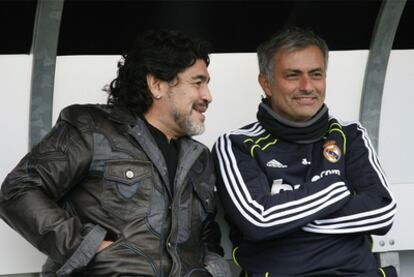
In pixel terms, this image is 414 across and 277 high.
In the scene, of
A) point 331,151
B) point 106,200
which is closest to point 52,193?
point 106,200

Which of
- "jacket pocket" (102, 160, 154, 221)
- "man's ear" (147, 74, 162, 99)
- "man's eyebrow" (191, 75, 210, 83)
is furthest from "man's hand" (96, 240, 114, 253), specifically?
"man's eyebrow" (191, 75, 210, 83)

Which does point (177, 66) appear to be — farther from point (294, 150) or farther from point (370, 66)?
point (370, 66)

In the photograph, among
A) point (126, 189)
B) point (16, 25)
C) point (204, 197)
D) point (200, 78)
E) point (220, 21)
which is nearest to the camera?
point (126, 189)

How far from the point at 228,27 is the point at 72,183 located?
1.74 metres

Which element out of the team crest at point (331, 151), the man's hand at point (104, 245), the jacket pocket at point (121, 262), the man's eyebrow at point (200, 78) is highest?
the man's eyebrow at point (200, 78)

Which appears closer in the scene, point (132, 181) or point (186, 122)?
point (132, 181)

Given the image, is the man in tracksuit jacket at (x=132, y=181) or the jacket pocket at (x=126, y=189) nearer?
the man in tracksuit jacket at (x=132, y=181)

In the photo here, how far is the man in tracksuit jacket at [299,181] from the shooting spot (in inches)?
143

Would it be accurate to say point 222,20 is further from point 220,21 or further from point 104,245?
point 104,245

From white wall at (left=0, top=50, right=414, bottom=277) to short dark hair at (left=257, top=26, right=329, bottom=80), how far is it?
339 millimetres

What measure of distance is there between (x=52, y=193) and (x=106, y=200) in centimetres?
22

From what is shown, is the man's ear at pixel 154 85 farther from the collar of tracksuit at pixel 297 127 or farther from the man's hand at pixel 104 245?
the man's hand at pixel 104 245

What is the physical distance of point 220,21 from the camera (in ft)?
16.4

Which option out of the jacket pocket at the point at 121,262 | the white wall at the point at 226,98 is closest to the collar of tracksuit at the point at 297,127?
the white wall at the point at 226,98
